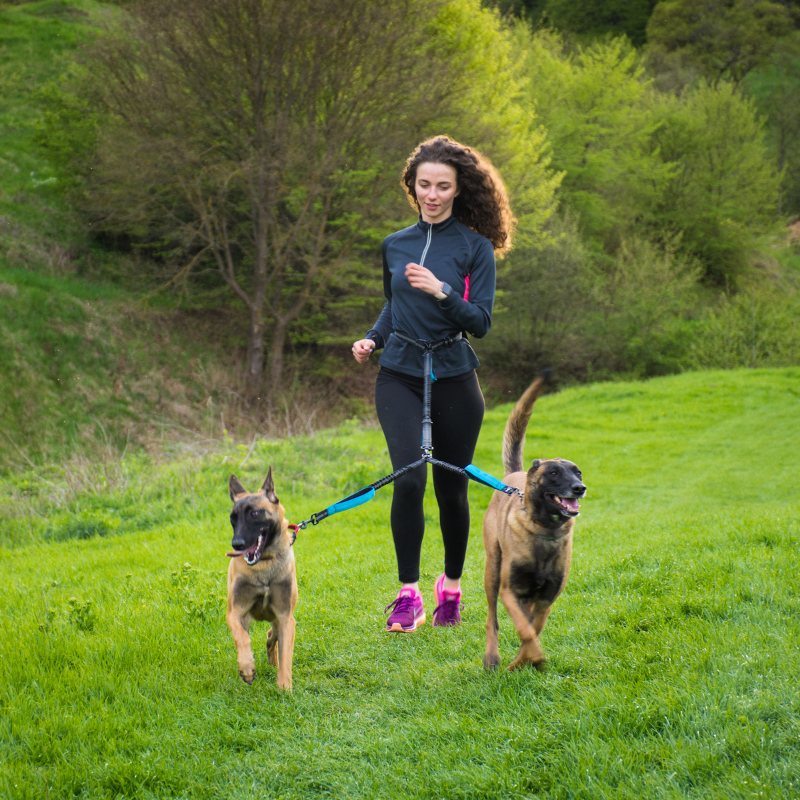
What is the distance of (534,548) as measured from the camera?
139 inches

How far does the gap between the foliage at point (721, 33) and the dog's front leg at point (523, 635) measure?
54.7 m

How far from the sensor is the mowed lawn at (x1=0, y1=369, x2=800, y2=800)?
9.21ft

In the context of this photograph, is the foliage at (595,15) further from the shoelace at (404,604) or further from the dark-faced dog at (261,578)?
the dark-faced dog at (261,578)

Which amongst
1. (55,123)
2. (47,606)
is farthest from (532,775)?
(55,123)

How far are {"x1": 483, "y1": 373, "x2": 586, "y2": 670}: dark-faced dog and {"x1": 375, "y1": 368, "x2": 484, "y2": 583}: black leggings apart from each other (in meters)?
0.57

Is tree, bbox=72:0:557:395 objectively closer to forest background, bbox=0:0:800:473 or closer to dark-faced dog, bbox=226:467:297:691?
forest background, bbox=0:0:800:473

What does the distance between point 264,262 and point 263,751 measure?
19677 mm

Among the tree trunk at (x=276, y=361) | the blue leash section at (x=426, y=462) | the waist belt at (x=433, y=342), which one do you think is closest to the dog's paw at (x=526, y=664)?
the blue leash section at (x=426, y=462)

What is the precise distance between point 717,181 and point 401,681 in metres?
37.4

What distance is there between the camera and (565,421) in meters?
16.7

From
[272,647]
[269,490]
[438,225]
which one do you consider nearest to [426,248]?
[438,225]

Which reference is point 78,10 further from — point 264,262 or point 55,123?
point 264,262

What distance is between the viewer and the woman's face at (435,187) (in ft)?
13.9

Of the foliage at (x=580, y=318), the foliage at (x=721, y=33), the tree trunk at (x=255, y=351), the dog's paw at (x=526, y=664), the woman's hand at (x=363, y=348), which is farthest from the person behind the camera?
the foliage at (x=721, y=33)
